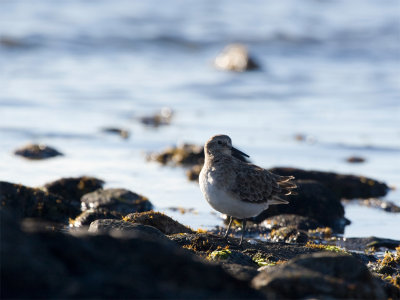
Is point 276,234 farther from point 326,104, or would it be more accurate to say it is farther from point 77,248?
point 326,104

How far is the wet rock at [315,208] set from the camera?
10.2m

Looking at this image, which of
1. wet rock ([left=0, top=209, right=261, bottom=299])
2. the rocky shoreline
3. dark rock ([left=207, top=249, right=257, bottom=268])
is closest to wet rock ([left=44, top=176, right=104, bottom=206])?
the rocky shoreline

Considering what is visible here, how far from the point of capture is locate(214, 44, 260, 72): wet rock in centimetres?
2372

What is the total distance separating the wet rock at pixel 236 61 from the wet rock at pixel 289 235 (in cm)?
1487

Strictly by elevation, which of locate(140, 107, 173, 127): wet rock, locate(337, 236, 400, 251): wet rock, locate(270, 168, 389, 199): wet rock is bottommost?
locate(337, 236, 400, 251): wet rock

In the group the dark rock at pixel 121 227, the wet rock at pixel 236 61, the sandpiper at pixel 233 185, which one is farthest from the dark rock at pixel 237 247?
the wet rock at pixel 236 61

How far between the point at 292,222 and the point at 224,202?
240cm

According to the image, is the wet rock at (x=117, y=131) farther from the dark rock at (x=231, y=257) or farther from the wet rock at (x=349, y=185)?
the dark rock at (x=231, y=257)

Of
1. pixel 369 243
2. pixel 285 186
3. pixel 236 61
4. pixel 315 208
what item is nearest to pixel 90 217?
pixel 285 186

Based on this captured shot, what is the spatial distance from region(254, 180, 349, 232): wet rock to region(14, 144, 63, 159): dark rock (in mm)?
5090

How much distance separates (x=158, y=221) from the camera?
8398mm

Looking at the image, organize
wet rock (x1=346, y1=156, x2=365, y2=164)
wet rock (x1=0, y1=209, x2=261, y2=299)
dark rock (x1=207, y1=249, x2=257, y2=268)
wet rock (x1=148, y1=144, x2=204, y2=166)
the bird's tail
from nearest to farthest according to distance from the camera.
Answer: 1. wet rock (x1=0, y1=209, x2=261, y2=299)
2. dark rock (x1=207, y1=249, x2=257, y2=268)
3. the bird's tail
4. wet rock (x1=148, y1=144, x2=204, y2=166)
5. wet rock (x1=346, y1=156, x2=365, y2=164)

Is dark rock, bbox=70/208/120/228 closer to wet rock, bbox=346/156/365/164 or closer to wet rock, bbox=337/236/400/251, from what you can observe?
wet rock, bbox=337/236/400/251

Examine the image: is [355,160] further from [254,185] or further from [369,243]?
[254,185]
